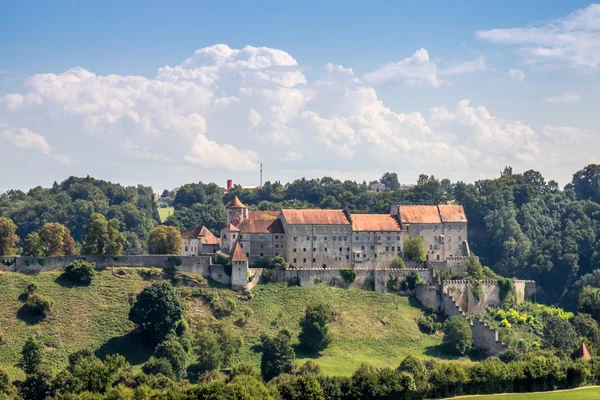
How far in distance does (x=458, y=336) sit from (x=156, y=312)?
93.1ft

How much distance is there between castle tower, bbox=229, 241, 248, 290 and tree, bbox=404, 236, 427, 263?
1984 centimetres

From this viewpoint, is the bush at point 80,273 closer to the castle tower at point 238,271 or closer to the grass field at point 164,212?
the castle tower at point 238,271

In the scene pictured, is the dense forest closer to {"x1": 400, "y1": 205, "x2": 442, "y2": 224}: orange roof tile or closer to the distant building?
{"x1": 400, "y1": 205, "x2": 442, "y2": 224}: orange roof tile

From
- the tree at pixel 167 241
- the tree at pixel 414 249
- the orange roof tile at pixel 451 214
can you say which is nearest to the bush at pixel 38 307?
the tree at pixel 167 241

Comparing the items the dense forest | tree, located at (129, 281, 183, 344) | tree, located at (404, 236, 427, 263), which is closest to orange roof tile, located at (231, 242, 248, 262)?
tree, located at (129, 281, 183, 344)

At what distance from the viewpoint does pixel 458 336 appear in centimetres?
9031

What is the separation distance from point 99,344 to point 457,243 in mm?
45023

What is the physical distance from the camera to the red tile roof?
101875 mm

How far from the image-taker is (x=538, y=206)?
14488cm

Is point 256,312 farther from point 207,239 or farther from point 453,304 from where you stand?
point 453,304

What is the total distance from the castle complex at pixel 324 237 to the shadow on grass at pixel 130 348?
17974 mm

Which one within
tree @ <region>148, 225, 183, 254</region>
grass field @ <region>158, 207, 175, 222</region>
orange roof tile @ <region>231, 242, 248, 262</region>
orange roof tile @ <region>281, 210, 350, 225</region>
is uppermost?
grass field @ <region>158, 207, 175, 222</region>

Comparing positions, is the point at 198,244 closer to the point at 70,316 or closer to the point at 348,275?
the point at 348,275

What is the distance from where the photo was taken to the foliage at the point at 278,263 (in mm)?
98562
